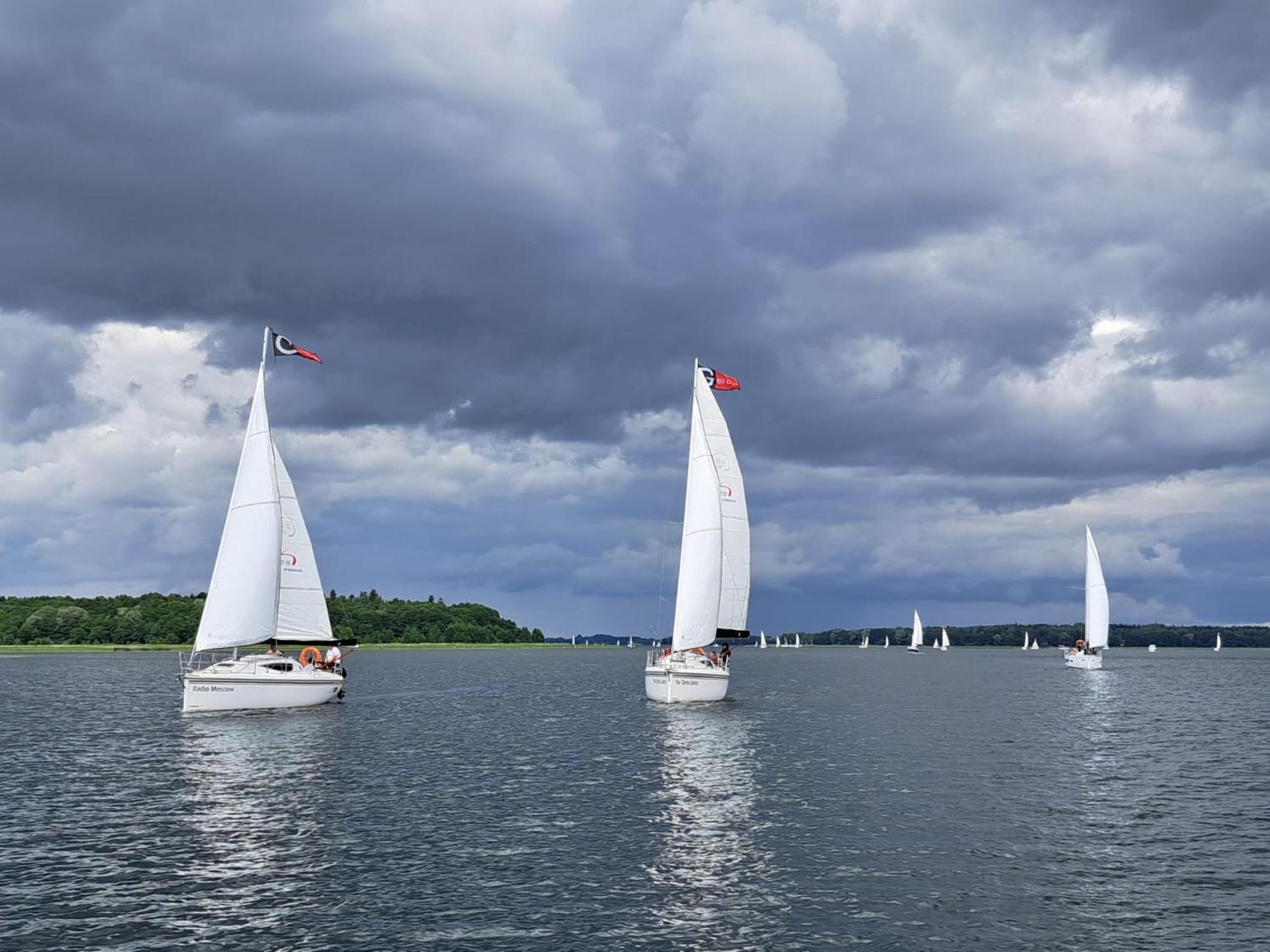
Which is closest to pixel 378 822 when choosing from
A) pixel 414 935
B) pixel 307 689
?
pixel 414 935

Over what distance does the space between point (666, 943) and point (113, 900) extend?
14.3 meters

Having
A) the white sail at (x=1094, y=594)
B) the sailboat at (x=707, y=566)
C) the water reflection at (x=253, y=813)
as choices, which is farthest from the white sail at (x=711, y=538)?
the white sail at (x=1094, y=594)

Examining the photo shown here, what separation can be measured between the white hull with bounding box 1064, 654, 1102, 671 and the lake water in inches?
3792

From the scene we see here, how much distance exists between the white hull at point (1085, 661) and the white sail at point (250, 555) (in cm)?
14011

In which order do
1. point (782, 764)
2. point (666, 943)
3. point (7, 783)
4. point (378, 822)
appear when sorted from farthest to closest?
point (782, 764) → point (7, 783) → point (378, 822) → point (666, 943)

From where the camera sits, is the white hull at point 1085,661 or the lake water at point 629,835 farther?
the white hull at point 1085,661

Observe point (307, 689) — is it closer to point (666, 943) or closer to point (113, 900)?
point (113, 900)

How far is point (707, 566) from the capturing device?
71.6 metres

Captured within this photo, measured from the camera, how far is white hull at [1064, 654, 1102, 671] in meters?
164

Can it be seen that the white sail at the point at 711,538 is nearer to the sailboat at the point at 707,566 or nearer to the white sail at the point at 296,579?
the sailboat at the point at 707,566

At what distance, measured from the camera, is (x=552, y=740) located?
61.9m

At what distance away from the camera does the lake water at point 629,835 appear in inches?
918


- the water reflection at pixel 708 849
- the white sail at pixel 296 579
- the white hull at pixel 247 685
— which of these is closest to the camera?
the water reflection at pixel 708 849

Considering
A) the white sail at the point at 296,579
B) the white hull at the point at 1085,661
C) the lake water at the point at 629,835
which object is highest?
the white sail at the point at 296,579
